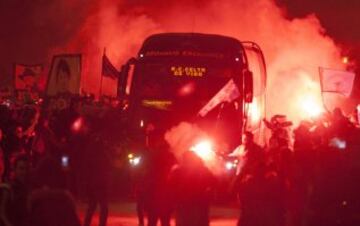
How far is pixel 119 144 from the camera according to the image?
19984mm

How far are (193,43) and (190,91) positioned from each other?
1.25 meters

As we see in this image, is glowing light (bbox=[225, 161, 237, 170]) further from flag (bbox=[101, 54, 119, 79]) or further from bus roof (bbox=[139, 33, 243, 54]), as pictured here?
flag (bbox=[101, 54, 119, 79])

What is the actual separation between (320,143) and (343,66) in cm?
1875

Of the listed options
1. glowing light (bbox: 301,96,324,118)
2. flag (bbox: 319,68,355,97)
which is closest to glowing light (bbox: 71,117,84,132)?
flag (bbox: 319,68,355,97)

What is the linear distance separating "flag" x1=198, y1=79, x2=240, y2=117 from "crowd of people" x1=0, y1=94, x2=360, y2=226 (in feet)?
3.49

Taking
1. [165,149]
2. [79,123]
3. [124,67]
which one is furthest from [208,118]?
[165,149]

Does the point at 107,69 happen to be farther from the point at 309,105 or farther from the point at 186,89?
the point at 186,89

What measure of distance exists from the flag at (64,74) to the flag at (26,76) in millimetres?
4520

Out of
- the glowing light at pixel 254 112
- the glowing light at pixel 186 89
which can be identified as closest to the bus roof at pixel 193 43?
the glowing light at pixel 186 89

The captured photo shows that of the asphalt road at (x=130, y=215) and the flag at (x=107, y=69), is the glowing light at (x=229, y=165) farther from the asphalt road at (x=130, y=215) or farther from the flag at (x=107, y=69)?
the flag at (x=107, y=69)

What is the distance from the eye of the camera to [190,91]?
19.0 metres

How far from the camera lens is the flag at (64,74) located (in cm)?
1410

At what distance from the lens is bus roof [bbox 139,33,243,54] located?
63.8 feet

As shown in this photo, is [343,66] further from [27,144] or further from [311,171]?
[311,171]
